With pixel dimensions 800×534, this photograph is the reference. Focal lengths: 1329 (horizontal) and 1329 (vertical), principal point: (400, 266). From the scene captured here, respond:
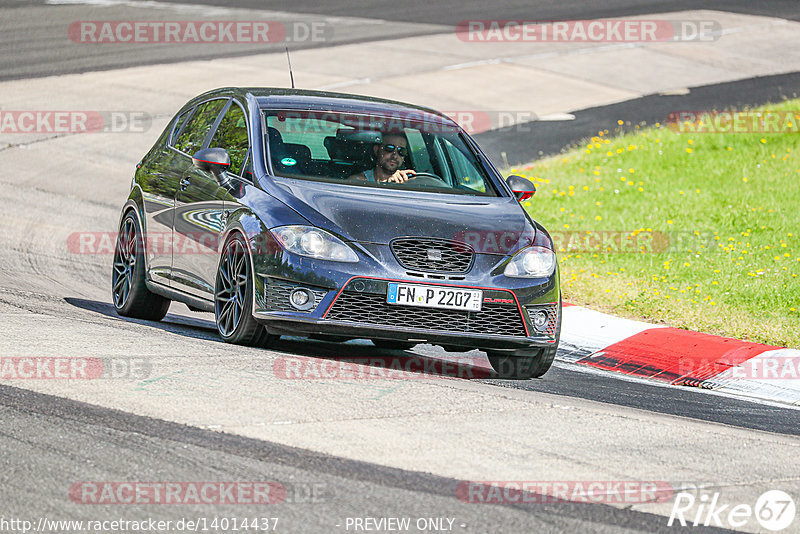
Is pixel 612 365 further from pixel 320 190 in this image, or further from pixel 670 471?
pixel 670 471

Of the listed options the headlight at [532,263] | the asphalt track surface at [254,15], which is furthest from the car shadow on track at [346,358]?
the asphalt track surface at [254,15]

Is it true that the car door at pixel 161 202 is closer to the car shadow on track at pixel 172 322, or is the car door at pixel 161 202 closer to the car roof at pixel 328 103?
the car shadow on track at pixel 172 322

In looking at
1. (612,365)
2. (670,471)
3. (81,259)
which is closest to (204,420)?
(670,471)

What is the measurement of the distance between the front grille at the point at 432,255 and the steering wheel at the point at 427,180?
3.50 ft

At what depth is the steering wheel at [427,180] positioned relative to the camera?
900 cm

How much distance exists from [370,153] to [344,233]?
4.38 feet

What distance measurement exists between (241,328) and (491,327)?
5.06 ft

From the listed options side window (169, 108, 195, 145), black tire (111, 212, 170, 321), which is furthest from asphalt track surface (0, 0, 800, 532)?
side window (169, 108, 195, 145)

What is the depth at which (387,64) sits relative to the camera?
24.7m

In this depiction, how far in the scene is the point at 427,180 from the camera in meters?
9.08

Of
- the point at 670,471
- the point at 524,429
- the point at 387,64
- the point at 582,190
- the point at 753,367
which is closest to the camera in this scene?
the point at 670,471

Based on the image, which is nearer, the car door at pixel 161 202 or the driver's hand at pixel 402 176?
the driver's hand at pixel 402 176

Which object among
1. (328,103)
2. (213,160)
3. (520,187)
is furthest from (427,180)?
(213,160)

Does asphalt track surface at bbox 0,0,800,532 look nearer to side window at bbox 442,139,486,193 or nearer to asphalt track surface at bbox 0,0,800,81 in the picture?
side window at bbox 442,139,486,193
